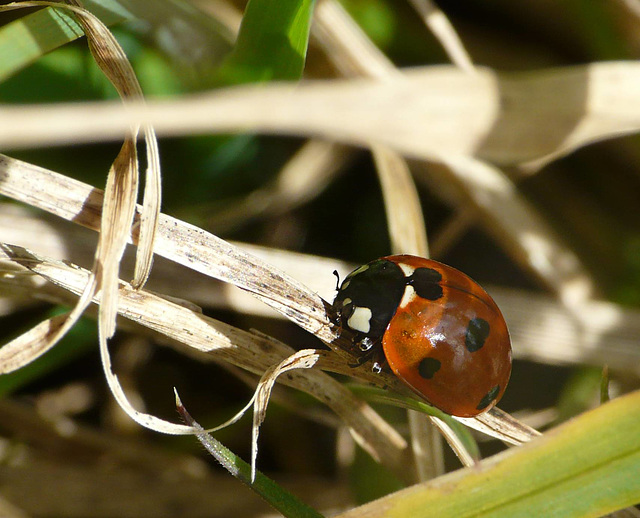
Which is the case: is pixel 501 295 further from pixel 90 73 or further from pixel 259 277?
pixel 90 73

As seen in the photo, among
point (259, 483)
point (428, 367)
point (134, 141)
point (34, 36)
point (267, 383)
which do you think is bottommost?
point (259, 483)

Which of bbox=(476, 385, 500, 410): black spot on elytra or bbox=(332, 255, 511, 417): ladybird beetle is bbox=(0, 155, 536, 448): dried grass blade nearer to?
bbox=(332, 255, 511, 417): ladybird beetle

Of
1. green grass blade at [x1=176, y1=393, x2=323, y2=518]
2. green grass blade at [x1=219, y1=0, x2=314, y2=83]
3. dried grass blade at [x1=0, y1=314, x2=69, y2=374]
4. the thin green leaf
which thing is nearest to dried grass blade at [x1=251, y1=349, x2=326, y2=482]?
green grass blade at [x1=176, y1=393, x2=323, y2=518]

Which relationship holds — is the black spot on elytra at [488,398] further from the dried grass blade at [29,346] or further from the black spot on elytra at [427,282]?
the dried grass blade at [29,346]

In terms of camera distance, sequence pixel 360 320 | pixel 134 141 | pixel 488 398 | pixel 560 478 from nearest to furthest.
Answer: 1. pixel 560 478
2. pixel 134 141
3. pixel 488 398
4. pixel 360 320

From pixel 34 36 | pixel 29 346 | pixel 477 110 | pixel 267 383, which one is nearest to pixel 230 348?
pixel 267 383

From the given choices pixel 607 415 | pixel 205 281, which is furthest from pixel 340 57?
pixel 607 415

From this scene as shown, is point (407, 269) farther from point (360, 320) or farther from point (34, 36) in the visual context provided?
point (34, 36)

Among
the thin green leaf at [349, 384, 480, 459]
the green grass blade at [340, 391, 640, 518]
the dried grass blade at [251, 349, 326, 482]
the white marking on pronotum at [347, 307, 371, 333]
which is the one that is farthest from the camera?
the white marking on pronotum at [347, 307, 371, 333]
